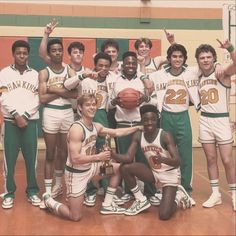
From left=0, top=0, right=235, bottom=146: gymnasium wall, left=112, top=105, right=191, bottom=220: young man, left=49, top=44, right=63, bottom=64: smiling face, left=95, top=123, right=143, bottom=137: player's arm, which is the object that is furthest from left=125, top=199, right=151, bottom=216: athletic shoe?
left=0, top=0, right=235, bottom=146: gymnasium wall

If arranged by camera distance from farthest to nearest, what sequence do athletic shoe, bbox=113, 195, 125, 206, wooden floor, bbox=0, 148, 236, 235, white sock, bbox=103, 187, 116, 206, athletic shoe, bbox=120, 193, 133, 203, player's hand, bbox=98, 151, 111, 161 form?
athletic shoe, bbox=120, 193, 133, 203
athletic shoe, bbox=113, 195, 125, 206
white sock, bbox=103, 187, 116, 206
player's hand, bbox=98, 151, 111, 161
wooden floor, bbox=0, 148, 236, 235

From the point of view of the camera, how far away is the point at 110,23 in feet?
27.8

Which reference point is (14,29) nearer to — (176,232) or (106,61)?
(106,61)

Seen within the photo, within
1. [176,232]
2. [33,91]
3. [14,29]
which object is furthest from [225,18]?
[176,232]

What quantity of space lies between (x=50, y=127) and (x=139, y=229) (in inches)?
61.3

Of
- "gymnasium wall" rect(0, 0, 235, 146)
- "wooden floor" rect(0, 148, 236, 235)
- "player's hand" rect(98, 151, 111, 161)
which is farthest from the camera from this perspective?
"gymnasium wall" rect(0, 0, 235, 146)

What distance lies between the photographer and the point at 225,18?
8.71 meters

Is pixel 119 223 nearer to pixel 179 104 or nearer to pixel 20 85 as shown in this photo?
pixel 179 104

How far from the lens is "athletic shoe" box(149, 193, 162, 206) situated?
4.74 m

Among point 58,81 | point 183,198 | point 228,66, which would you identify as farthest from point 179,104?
point 58,81

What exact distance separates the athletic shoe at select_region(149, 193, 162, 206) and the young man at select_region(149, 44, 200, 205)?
311 millimetres

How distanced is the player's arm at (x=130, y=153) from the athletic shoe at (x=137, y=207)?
0.45 metres

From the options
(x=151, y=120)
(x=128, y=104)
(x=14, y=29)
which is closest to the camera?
(x=151, y=120)

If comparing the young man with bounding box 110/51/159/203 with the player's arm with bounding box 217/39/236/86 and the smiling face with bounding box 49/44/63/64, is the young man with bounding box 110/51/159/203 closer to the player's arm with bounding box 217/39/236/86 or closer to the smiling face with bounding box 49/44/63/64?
the smiling face with bounding box 49/44/63/64
